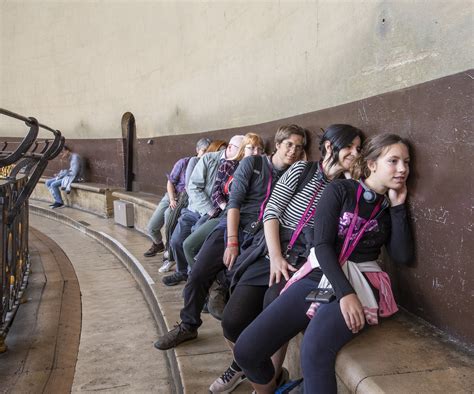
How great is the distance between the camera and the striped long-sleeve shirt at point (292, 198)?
2.43 m

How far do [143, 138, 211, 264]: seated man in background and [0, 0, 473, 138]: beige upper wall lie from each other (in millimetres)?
581

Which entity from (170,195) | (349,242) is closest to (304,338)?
(349,242)

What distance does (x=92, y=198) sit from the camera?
9.34m

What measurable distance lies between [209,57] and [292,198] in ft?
13.2

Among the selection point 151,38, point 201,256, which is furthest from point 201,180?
point 151,38

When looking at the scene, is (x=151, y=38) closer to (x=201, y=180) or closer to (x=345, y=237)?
(x=201, y=180)

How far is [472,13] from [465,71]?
283 mm

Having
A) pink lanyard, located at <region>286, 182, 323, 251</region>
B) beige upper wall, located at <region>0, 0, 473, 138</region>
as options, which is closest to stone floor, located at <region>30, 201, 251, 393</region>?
pink lanyard, located at <region>286, 182, 323, 251</region>

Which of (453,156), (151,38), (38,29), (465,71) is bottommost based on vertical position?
(453,156)

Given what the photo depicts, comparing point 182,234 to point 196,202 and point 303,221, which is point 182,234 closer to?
point 196,202

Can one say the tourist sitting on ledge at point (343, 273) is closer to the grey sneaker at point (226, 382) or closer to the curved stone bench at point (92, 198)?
the grey sneaker at point (226, 382)

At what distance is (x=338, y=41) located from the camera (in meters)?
3.16

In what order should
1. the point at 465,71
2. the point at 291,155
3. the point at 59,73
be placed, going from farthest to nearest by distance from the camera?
the point at 59,73, the point at 291,155, the point at 465,71

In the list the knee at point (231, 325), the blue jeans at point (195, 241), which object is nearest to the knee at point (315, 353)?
the knee at point (231, 325)
